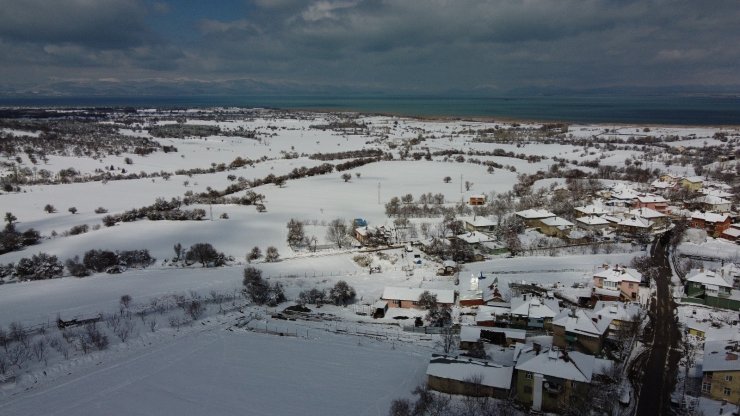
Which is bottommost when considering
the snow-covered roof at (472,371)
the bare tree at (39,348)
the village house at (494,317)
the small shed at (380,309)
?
the small shed at (380,309)

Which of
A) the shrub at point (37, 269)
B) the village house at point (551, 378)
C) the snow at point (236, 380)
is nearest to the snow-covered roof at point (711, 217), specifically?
the village house at point (551, 378)

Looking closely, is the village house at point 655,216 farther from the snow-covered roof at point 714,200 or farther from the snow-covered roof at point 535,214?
the snow-covered roof at point 535,214

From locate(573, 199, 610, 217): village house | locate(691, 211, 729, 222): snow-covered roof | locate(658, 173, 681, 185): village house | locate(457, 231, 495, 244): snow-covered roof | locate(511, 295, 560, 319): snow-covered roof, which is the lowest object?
locate(511, 295, 560, 319): snow-covered roof

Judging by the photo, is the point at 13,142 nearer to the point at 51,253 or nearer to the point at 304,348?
the point at 51,253

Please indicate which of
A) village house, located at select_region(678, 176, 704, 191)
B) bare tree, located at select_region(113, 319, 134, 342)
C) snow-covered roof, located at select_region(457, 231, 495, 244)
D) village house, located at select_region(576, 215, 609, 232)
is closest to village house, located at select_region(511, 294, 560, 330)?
snow-covered roof, located at select_region(457, 231, 495, 244)

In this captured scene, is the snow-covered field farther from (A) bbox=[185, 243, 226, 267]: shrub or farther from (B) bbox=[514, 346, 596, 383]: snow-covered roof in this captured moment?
(B) bbox=[514, 346, 596, 383]: snow-covered roof

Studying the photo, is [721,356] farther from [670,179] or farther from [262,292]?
[670,179]

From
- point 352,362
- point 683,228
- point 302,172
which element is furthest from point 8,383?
point 302,172
